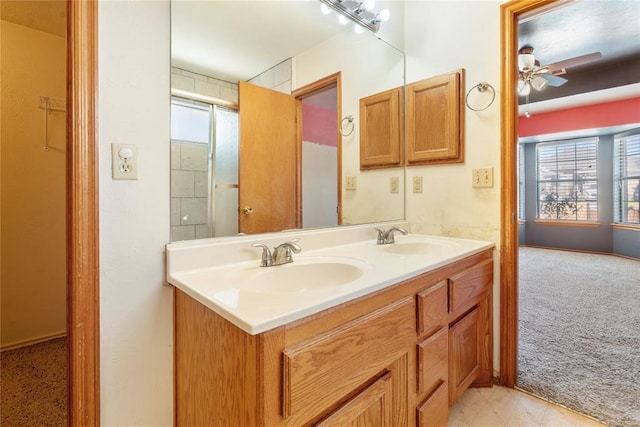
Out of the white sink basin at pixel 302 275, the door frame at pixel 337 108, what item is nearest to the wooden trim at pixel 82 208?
the white sink basin at pixel 302 275

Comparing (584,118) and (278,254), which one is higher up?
(584,118)

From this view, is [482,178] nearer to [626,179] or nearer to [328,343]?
[328,343]

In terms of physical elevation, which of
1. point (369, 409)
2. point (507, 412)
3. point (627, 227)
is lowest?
point (507, 412)

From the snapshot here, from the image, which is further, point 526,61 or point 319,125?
point 526,61

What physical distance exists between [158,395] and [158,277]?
384 millimetres

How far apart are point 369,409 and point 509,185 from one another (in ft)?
4.10

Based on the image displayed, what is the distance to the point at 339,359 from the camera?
2.46 ft

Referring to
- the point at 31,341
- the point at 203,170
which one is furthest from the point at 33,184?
the point at 203,170

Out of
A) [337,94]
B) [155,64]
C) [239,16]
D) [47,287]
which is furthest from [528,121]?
[47,287]

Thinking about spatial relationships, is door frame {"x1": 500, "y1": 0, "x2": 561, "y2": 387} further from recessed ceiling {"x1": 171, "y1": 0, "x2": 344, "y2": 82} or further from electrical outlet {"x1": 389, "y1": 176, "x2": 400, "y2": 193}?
recessed ceiling {"x1": 171, "y1": 0, "x2": 344, "y2": 82}

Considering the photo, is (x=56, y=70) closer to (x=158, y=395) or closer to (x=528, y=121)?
(x=158, y=395)

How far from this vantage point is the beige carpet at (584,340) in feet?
4.85

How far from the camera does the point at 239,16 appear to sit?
1.26m

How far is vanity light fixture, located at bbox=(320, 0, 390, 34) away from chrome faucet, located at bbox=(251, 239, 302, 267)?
123 centimetres
